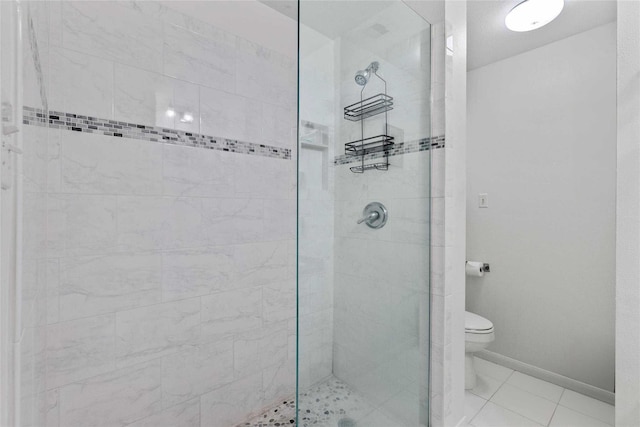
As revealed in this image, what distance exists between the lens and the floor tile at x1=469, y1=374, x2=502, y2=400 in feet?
6.42

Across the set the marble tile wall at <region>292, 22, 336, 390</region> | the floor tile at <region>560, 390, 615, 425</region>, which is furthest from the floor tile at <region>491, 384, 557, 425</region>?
the marble tile wall at <region>292, 22, 336, 390</region>

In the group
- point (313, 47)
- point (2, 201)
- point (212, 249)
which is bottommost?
point (212, 249)

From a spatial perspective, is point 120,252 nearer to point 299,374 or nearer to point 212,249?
point 212,249

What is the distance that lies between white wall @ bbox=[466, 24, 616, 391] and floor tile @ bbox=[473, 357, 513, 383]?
129 millimetres

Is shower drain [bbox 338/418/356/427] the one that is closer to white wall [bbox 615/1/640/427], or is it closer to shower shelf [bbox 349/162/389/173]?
shower shelf [bbox 349/162/389/173]

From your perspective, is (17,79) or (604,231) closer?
(17,79)

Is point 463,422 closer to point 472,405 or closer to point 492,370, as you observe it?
point 472,405

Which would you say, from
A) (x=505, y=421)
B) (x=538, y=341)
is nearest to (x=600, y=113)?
(x=538, y=341)

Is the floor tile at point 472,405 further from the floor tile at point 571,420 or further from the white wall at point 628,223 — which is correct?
the white wall at point 628,223

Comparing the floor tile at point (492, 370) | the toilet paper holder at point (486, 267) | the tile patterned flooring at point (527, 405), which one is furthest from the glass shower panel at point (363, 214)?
the toilet paper holder at point (486, 267)

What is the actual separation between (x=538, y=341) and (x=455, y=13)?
2192mm

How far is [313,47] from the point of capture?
100 centimetres

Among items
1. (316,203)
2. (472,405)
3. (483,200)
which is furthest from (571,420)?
(316,203)

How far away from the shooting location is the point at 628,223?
1.24 meters
